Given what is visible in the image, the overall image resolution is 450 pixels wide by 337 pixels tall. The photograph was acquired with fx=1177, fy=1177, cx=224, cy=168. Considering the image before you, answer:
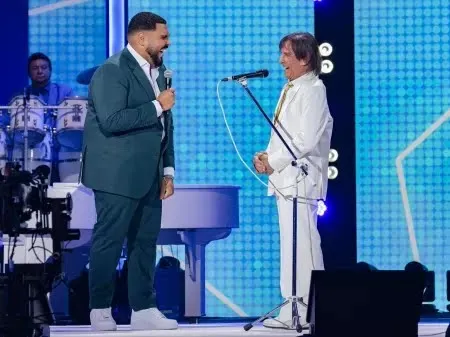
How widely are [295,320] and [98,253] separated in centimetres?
116

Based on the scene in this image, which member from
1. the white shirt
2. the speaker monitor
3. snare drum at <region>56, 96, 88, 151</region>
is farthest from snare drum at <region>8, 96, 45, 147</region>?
the speaker monitor

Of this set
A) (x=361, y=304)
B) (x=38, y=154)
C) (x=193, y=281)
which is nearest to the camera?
(x=361, y=304)

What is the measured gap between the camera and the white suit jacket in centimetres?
673

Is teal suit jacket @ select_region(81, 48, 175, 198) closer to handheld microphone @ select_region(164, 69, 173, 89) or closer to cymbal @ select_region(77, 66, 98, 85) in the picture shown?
handheld microphone @ select_region(164, 69, 173, 89)

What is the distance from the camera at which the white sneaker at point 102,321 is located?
6.61 m

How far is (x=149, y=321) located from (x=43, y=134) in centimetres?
276

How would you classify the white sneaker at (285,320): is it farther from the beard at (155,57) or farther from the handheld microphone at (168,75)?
the beard at (155,57)

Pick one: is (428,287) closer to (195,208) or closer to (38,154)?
(195,208)

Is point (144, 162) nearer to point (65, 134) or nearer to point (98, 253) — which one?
point (98, 253)

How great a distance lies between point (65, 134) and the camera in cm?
911

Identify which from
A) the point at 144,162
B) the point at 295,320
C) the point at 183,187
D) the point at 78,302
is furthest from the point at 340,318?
the point at 78,302

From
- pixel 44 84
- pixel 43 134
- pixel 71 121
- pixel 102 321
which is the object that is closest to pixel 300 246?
pixel 102 321

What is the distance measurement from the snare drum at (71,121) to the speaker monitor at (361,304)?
11.8ft

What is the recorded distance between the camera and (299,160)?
6.80 m
